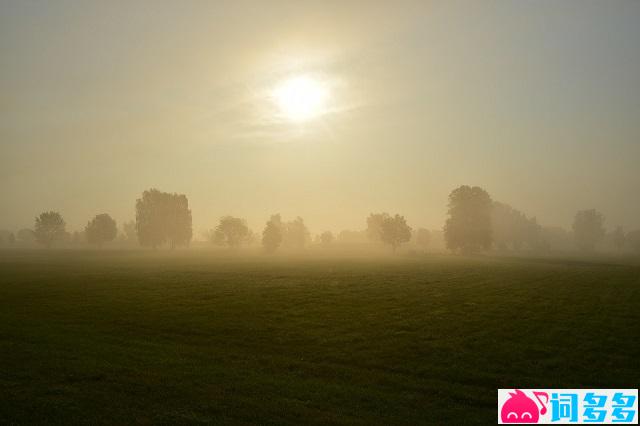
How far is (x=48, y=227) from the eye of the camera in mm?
176000

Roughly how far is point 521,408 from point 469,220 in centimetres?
10814

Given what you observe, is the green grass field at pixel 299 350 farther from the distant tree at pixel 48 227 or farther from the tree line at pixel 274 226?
the distant tree at pixel 48 227

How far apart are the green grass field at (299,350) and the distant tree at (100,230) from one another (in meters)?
134

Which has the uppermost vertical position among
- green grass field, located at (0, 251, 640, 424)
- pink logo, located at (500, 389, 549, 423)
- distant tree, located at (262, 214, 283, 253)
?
distant tree, located at (262, 214, 283, 253)

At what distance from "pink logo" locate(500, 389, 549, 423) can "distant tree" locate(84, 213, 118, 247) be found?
18231 cm

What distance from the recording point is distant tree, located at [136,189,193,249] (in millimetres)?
161000

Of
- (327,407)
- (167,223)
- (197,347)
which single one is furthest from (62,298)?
(167,223)

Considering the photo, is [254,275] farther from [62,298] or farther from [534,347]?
[534,347]

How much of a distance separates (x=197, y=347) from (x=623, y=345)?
1145 inches

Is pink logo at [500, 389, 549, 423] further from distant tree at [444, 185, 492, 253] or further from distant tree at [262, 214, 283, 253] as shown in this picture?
distant tree at [262, 214, 283, 253]

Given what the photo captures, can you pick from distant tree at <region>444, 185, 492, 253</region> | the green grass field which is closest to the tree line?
distant tree at <region>444, 185, 492, 253</region>

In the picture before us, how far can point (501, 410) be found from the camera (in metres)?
19.6

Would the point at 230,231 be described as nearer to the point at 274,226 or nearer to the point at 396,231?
the point at 274,226

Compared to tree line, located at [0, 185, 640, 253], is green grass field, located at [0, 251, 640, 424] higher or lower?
lower
